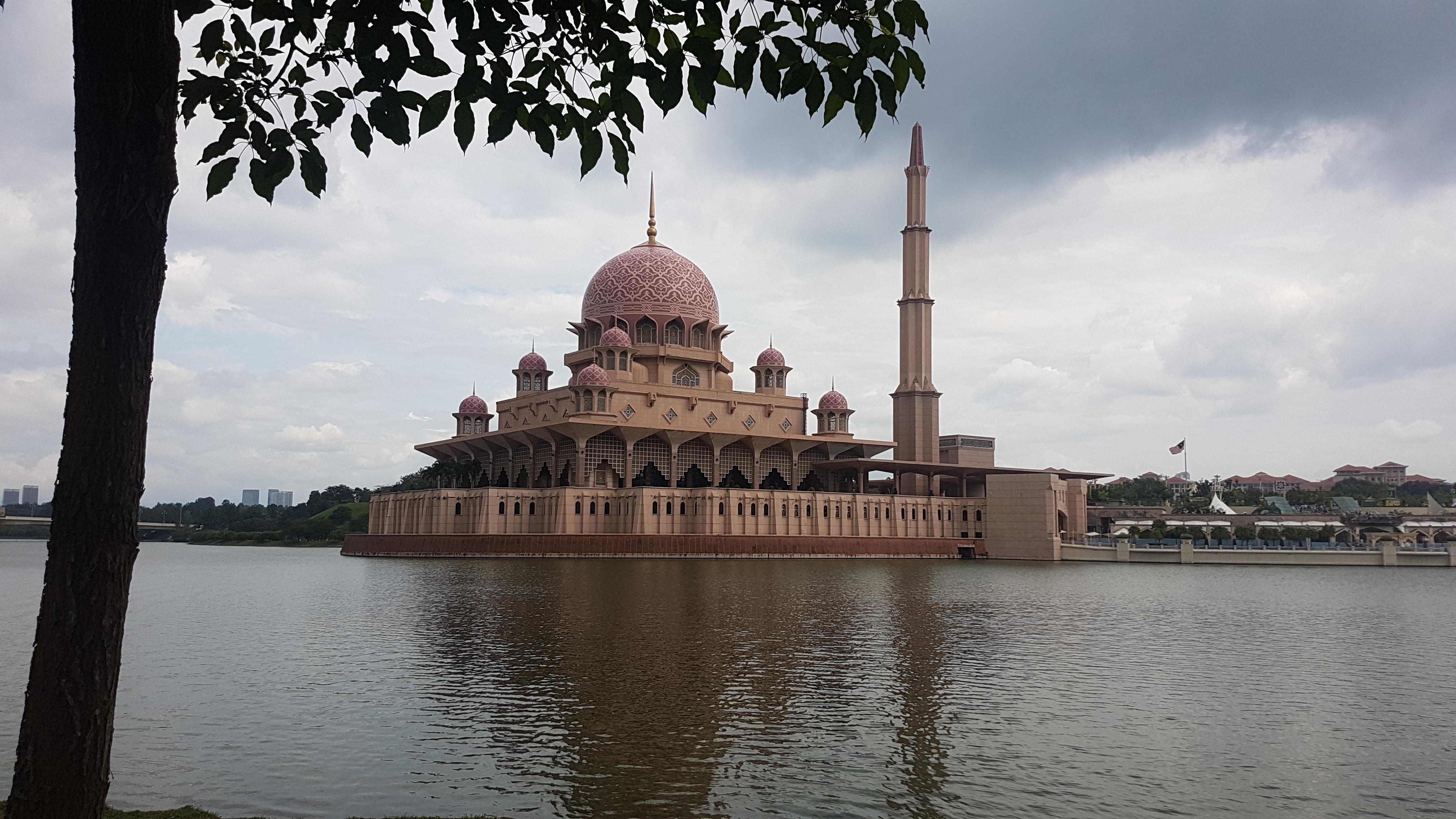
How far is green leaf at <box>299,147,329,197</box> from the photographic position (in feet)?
20.2

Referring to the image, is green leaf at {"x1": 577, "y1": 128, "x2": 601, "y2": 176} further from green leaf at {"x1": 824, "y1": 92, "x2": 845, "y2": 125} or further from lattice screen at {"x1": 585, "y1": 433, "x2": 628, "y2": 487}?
lattice screen at {"x1": 585, "y1": 433, "x2": 628, "y2": 487}

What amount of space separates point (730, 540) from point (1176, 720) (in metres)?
45.8

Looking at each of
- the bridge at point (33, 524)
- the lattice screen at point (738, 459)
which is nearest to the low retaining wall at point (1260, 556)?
the lattice screen at point (738, 459)

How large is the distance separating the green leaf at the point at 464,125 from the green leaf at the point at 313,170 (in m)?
0.99

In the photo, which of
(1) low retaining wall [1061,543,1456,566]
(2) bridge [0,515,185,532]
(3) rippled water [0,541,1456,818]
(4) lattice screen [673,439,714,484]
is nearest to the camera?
(3) rippled water [0,541,1456,818]

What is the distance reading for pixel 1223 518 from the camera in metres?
91.9

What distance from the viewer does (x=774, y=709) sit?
14047 millimetres

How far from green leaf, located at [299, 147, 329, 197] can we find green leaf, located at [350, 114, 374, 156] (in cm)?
31

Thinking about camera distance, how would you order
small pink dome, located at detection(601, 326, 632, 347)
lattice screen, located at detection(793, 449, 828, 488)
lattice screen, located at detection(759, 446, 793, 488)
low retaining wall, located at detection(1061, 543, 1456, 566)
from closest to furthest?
low retaining wall, located at detection(1061, 543, 1456, 566) < small pink dome, located at detection(601, 326, 632, 347) < lattice screen, located at detection(759, 446, 793, 488) < lattice screen, located at detection(793, 449, 828, 488)

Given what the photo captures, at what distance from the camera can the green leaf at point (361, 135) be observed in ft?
19.7

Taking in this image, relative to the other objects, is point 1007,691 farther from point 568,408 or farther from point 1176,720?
point 568,408

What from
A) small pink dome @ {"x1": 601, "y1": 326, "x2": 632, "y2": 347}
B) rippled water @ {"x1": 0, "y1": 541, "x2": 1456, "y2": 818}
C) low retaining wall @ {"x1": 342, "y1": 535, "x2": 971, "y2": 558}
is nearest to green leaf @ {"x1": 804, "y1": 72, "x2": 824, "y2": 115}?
rippled water @ {"x1": 0, "y1": 541, "x2": 1456, "y2": 818}

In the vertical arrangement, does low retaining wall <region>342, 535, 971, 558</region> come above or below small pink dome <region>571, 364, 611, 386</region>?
below

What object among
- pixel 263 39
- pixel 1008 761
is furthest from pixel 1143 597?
pixel 263 39
